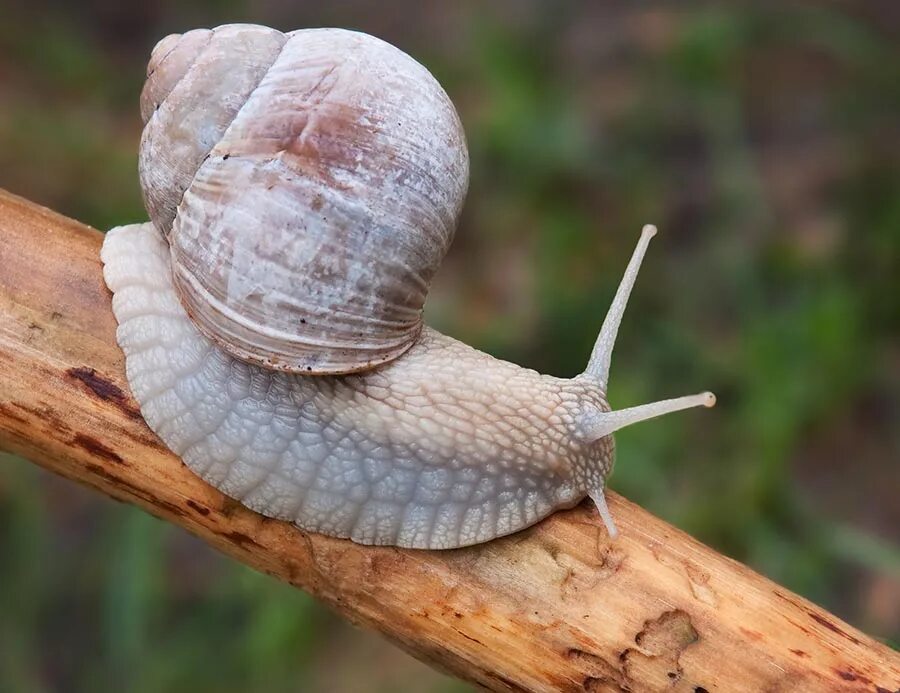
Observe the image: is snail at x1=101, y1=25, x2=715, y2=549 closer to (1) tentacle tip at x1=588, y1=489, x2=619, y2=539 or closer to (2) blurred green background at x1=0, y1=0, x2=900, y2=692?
(1) tentacle tip at x1=588, y1=489, x2=619, y2=539

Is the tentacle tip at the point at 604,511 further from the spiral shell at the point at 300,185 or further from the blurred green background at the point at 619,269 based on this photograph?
the blurred green background at the point at 619,269

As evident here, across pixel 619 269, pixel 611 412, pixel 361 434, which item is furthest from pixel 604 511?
pixel 619 269

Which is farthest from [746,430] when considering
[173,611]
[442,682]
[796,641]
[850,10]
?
[850,10]

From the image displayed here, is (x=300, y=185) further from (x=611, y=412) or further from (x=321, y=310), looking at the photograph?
(x=611, y=412)

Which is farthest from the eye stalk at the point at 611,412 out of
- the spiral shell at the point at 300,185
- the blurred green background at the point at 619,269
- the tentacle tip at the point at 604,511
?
the blurred green background at the point at 619,269

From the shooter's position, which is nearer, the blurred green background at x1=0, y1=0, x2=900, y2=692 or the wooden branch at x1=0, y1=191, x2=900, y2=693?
the wooden branch at x1=0, y1=191, x2=900, y2=693

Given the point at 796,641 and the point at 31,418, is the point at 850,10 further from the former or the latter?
the point at 31,418

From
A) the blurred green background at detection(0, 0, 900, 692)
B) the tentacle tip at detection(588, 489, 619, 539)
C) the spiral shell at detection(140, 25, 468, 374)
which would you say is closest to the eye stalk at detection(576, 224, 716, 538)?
the tentacle tip at detection(588, 489, 619, 539)
